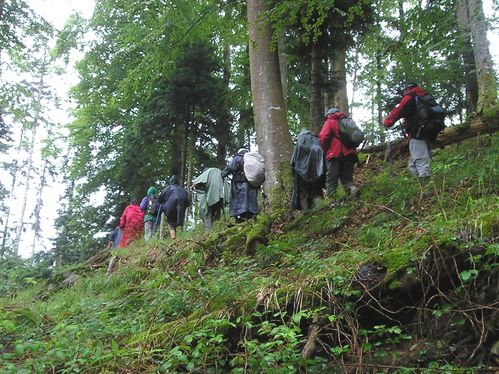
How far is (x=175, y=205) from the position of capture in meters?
10.8

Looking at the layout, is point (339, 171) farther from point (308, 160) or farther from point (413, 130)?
point (413, 130)

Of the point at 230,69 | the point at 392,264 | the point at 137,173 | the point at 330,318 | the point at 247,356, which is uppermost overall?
the point at 230,69

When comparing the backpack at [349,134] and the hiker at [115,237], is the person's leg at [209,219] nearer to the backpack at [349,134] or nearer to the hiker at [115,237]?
the backpack at [349,134]

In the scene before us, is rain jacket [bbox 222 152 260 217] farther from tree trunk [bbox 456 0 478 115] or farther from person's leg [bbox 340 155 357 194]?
tree trunk [bbox 456 0 478 115]

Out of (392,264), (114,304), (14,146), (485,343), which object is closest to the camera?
(485,343)

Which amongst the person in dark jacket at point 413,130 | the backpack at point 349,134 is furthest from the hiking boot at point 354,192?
the person in dark jacket at point 413,130

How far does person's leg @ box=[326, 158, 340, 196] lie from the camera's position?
7203 millimetres

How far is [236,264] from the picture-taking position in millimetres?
5703

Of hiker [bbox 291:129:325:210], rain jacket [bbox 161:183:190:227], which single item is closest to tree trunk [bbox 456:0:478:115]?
hiker [bbox 291:129:325:210]

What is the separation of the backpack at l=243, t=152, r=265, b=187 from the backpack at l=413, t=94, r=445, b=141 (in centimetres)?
289

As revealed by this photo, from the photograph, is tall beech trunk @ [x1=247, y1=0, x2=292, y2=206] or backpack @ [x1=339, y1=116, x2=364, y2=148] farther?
tall beech trunk @ [x1=247, y1=0, x2=292, y2=206]

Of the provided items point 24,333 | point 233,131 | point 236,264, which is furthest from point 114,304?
point 233,131

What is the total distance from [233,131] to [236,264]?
477 inches

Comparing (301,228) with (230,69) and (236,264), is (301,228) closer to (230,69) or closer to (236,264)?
(236,264)
